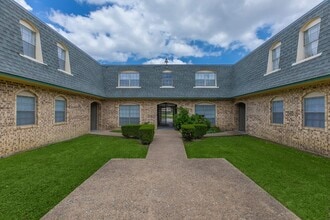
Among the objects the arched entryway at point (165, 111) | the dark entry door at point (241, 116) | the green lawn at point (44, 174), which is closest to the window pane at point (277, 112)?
the dark entry door at point (241, 116)

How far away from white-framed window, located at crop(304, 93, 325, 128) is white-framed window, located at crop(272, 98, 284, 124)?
1915 mm

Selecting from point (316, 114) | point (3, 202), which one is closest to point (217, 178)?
point (3, 202)

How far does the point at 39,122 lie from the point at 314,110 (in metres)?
14.4

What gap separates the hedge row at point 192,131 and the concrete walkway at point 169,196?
211 inches

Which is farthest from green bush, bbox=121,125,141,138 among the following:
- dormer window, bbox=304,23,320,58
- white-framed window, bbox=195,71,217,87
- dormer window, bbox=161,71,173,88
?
dormer window, bbox=304,23,320,58

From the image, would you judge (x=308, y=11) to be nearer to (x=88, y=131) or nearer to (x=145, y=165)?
(x=145, y=165)

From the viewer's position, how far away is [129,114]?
18359mm

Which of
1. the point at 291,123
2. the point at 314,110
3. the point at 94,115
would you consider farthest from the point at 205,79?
the point at 94,115

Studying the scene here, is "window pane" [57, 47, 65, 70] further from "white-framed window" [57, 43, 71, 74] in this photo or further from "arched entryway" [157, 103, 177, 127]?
"arched entryway" [157, 103, 177, 127]

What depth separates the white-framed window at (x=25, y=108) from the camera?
8.88 meters

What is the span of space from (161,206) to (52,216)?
2.13m

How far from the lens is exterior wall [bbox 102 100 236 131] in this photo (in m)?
18.2

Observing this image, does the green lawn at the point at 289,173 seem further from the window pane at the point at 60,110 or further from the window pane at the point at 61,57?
the window pane at the point at 61,57

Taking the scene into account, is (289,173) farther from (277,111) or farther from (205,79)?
(205,79)
